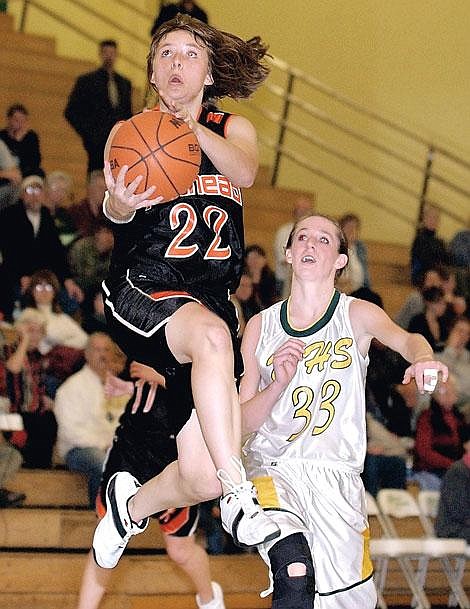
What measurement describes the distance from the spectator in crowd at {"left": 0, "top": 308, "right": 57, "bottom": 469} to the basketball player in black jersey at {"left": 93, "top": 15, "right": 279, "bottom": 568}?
3.37 m

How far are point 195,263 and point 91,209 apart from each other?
19.5 feet

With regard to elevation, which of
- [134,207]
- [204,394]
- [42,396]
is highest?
[134,207]

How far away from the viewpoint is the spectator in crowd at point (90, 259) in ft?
33.0

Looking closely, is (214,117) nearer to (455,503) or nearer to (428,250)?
(455,503)

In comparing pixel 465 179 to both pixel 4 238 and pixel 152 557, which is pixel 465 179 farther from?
pixel 152 557

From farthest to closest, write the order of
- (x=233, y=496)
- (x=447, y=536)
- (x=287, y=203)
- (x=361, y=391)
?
1. (x=287, y=203)
2. (x=447, y=536)
3. (x=361, y=391)
4. (x=233, y=496)

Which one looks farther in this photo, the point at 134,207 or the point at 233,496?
the point at 134,207

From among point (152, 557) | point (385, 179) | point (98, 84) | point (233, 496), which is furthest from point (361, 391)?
point (385, 179)

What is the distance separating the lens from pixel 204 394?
4254mm

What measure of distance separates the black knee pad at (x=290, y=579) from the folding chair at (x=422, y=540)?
14.7ft

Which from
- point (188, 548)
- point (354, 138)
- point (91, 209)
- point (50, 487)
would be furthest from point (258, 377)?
point (354, 138)

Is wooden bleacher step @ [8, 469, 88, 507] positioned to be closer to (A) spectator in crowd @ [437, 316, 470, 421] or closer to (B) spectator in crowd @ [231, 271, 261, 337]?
(B) spectator in crowd @ [231, 271, 261, 337]

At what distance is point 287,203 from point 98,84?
8.10 feet

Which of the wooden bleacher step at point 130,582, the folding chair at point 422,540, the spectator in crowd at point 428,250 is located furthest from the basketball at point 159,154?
the spectator in crowd at point 428,250
